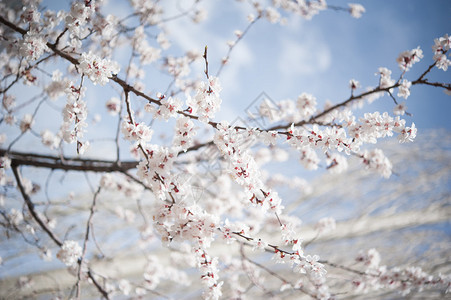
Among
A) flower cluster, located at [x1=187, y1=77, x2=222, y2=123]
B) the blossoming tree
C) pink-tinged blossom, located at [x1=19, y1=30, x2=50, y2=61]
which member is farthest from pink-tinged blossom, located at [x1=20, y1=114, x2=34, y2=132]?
flower cluster, located at [x1=187, y1=77, x2=222, y2=123]

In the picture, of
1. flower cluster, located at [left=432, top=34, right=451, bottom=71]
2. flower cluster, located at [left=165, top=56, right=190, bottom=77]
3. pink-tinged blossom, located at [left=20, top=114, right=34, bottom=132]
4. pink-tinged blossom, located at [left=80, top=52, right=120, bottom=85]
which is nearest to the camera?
pink-tinged blossom, located at [left=80, top=52, right=120, bottom=85]

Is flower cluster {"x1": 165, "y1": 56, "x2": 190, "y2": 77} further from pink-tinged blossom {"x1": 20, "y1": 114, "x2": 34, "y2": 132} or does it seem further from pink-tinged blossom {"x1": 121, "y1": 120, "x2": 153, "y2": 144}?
pink-tinged blossom {"x1": 121, "y1": 120, "x2": 153, "y2": 144}

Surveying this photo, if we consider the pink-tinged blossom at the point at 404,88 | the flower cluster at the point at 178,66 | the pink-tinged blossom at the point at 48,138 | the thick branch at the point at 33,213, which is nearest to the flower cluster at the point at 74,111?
the thick branch at the point at 33,213

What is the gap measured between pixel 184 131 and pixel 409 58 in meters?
1.75

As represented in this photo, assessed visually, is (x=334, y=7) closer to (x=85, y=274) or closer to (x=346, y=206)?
(x=346, y=206)

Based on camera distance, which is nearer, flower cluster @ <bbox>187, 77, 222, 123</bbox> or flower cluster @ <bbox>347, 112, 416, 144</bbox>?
flower cluster @ <bbox>187, 77, 222, 123</bbox>

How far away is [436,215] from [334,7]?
2926 millimetres

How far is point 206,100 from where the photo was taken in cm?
111

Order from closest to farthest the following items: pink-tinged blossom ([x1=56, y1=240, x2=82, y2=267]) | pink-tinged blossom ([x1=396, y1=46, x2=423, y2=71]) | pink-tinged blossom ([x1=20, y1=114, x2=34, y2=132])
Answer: pink-tinged blossom ([x1=396, y1=46, x2=423, y2=71]) < pink-tinged blossom ([x1=56, y1=240, x2=82, y2=267]) < pink-tinged blossom ([x1=20, y1=114, x2=34, y2=132])

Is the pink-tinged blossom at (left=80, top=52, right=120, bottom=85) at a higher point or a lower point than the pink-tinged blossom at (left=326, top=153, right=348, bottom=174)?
lower

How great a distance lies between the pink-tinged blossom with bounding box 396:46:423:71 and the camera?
1.77 meters

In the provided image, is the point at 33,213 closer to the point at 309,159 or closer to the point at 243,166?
the point at 243,166

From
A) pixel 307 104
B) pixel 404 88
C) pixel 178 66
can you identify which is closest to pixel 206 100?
pixel 404 88

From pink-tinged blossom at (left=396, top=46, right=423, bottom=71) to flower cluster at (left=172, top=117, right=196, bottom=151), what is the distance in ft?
5.28
